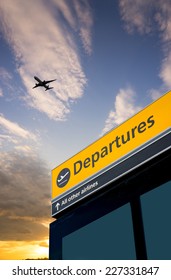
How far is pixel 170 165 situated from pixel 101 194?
13.8 feet

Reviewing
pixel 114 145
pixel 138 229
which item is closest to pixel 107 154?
pixel 114 145

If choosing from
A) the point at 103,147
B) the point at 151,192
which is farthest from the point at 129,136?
the point at 151,192

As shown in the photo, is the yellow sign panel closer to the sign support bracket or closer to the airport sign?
the airport sign

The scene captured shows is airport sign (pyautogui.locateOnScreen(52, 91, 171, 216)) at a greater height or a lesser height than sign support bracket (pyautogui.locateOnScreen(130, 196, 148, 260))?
greater

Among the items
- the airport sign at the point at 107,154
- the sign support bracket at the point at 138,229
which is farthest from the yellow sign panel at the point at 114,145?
the sign support bracket at the point at 138,229

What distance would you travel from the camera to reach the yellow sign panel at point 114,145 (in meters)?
14.0

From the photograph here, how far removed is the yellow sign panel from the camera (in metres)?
14.0

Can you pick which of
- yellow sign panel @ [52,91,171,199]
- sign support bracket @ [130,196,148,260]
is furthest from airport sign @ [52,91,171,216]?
sign support bracket @ [130,196,148,260]

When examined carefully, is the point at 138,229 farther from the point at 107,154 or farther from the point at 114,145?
the point at 114,145

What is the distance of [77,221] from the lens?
16.7 m

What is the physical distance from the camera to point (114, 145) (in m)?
15.9

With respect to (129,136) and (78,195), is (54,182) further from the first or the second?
(129,136)

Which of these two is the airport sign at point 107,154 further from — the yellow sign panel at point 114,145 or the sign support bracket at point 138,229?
the sign support bracket at point 138,229
